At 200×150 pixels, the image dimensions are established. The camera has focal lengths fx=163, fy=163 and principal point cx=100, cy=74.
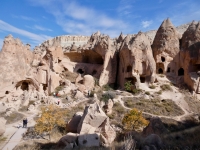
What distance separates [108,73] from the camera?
89.8 ft

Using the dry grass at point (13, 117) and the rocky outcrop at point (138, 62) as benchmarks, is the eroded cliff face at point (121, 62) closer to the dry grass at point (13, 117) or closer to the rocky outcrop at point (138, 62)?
the rocky outcrop at point (138, 62)

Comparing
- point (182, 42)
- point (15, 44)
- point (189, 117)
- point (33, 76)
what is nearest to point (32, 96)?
point (33, 76)

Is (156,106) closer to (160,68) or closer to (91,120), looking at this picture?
(160,68)

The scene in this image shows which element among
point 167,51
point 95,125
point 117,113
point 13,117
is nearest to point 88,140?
point 95,125

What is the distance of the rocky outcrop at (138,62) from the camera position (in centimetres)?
2441

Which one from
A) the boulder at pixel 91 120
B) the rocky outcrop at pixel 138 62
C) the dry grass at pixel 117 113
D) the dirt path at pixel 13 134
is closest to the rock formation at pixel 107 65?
the rocky outcrop at pixel 138 62

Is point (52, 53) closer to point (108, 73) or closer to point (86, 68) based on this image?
point (86, 68)

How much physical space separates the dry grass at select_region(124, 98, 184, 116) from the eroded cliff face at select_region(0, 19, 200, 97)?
12.9ft

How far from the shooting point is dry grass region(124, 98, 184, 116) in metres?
18.2

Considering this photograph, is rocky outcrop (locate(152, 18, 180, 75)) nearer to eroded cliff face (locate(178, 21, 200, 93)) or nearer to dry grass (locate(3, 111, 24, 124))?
eroded cliff face (locate(178, 21, 200, 93))

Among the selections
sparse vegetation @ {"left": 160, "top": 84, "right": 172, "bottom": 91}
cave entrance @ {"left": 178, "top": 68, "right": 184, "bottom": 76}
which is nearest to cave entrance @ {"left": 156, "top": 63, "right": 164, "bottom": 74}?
cave entrance @ {"left": 178, "top": 68, "right": 184, "bottom": 76}

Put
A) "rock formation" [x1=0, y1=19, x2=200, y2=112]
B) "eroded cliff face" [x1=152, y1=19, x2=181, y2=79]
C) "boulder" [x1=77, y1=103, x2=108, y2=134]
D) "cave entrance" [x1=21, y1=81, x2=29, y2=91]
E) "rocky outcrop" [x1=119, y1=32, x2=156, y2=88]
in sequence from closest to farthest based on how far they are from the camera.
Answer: "boulder" [x1=77, y1=103, x2=108, y2=134] < "rock formation" [x1=0, y1=19, x2=200, y2=112] < "cave entrance" [x1=21, y1=81, x2=29, y2=91] < "rocky outcrop" [x1=119, y1=32, x2=156, y2=88] < "eroded cliff face" [x1=152, y1=19, x2=181, y2=79]

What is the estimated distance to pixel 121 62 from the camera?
2709cm

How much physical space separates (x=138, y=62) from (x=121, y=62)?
3.19m
